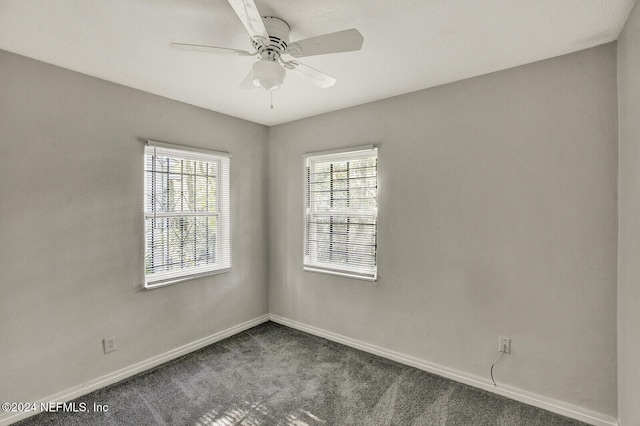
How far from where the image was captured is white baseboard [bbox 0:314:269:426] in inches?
81.4

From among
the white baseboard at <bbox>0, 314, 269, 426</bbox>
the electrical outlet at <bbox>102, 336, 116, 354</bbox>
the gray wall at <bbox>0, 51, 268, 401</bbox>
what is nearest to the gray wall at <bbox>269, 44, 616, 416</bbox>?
the white baseboard at <bbox>0, 314, 269, 426</bbox>

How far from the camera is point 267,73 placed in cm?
162

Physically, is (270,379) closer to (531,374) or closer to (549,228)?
(531,374)

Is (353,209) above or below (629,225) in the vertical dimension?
above

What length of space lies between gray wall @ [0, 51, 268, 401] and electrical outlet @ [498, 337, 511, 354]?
2697mm

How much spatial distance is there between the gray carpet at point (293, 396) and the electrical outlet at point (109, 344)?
0.92 feet

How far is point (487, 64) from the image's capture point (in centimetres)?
221

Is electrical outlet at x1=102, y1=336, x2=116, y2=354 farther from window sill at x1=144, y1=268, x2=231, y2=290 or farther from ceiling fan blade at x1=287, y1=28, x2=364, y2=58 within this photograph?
ceiling fan blade at x1=287, y1=28, x2=364, y2=58

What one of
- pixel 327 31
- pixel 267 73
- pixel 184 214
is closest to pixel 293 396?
pixel 184 214

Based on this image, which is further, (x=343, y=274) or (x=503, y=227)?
(x=343, y=274)

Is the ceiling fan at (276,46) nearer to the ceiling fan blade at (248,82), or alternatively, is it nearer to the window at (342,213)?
the ceiling fan blade at (248,82)

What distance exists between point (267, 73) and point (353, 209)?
5.96ft

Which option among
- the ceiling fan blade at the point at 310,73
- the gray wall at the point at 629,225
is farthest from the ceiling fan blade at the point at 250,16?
the gray wall at the point at 629,225

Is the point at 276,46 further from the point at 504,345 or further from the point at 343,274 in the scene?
the point at 504,345
